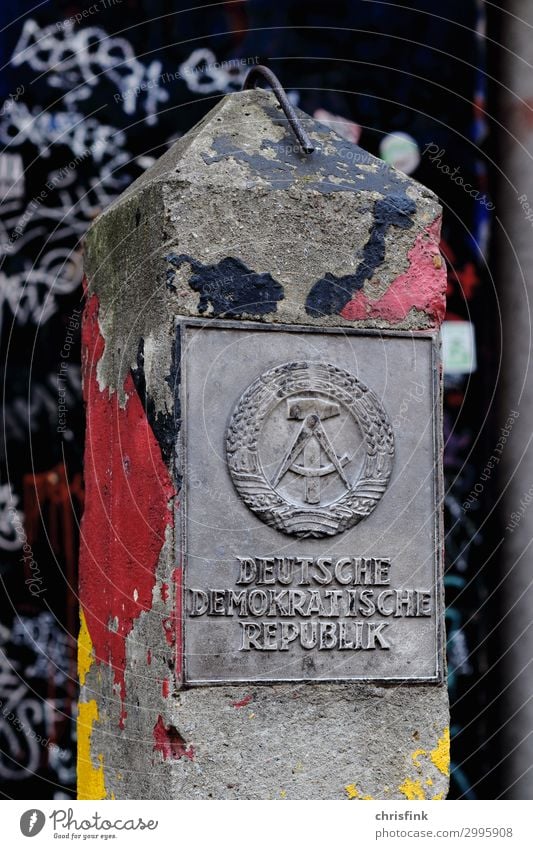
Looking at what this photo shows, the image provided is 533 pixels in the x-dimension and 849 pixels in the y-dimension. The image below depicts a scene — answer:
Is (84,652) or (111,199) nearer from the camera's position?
(84,652)

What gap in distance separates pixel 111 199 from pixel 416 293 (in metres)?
2.36

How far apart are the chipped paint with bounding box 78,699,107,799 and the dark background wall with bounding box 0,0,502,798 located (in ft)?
5.25

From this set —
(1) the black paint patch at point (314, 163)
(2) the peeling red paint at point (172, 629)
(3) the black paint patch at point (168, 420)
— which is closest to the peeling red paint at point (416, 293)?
(1) the black paint patch at point (314, 163)

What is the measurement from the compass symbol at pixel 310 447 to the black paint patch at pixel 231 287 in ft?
0.94

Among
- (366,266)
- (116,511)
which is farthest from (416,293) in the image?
(116,511)

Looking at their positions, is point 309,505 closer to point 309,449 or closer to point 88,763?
point 309,449

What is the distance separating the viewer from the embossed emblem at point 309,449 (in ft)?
14.3

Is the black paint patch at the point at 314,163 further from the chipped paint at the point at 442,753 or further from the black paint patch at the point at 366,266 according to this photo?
the chipped paint at the point at 442,753

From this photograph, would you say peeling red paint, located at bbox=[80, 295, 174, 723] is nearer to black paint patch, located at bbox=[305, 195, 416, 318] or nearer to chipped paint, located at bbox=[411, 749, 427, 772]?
black paint patch, located at bbox=[305, 195, 416, 318]

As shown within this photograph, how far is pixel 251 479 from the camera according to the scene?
4.34 metres

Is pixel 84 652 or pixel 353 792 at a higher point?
pixel 84 652

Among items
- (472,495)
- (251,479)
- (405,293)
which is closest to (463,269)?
(472,495)

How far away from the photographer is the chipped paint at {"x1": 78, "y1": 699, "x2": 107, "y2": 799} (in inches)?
186

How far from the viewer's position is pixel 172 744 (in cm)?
424
